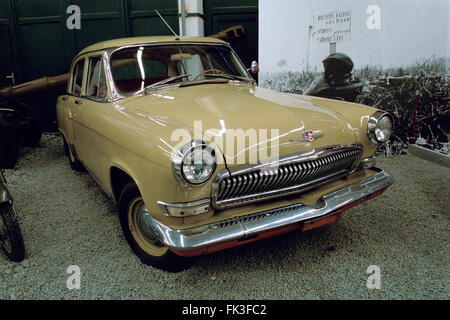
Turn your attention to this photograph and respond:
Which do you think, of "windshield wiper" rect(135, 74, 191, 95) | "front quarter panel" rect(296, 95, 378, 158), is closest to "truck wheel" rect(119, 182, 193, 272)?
"windshield wiper" rect(135, 74, 191, 95)

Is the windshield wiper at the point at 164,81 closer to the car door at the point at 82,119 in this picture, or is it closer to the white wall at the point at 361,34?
the car door at the point at 82,119

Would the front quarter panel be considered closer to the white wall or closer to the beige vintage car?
the beige vintage car

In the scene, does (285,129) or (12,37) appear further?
(12,37)

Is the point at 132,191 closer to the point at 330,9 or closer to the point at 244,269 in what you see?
the point at 244,269

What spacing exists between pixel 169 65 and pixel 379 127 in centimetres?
178

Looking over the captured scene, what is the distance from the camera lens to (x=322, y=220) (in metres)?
2.04

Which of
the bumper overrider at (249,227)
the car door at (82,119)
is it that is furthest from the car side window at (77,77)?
the bumper overrider at (249,227)

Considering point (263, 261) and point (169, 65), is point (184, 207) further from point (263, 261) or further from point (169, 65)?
point (169, 65)

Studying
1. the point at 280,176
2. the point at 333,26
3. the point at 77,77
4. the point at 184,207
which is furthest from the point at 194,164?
the point at 333,26

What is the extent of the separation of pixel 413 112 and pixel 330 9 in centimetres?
171

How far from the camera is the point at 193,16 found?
5562mm

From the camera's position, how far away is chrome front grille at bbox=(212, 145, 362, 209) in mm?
1775

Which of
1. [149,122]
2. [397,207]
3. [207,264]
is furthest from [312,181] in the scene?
[397,207]

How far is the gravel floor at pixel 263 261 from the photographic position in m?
1.97
